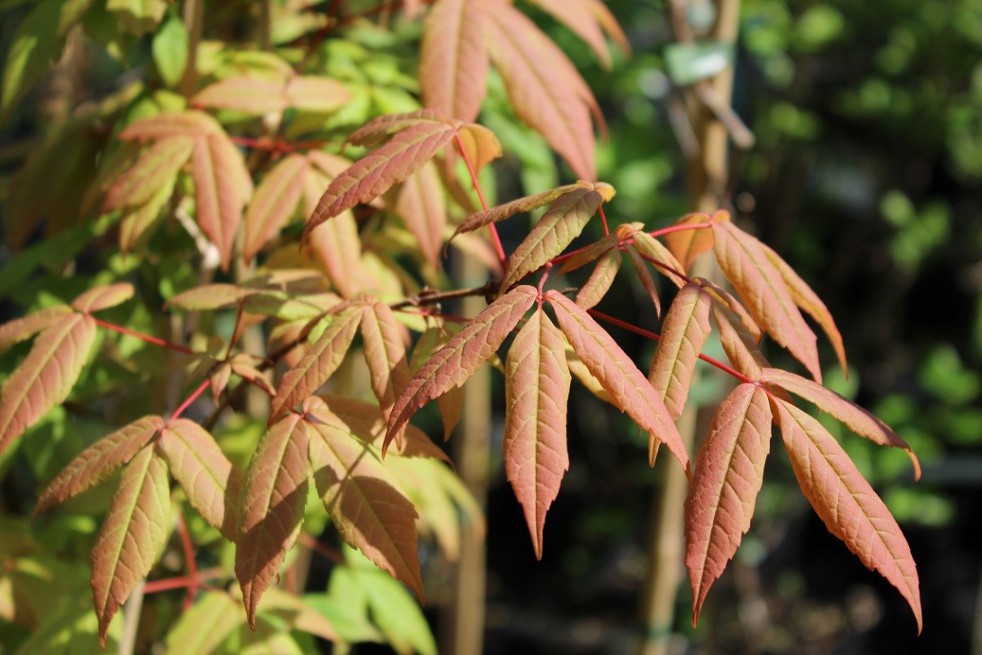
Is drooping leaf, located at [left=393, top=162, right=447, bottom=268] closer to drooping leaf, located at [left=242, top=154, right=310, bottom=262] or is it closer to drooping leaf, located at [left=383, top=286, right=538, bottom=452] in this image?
drooping leaf, located at [left=242, top=154, right=310, bottom=262]

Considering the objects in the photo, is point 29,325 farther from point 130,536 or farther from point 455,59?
point 455,59

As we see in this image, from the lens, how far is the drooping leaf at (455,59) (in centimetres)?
90

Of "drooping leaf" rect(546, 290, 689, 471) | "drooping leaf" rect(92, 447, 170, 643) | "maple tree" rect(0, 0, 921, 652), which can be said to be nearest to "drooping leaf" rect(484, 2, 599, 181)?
"maple tree" rect(0, 0, 921, 652)

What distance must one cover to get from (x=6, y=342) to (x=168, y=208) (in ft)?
0.90

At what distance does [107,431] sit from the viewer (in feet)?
3.47

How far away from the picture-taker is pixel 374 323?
693 millimetres

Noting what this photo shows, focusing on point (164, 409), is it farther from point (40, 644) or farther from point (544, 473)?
point (544, 473)

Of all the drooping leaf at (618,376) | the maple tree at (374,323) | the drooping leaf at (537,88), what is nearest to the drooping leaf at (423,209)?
the maple tree at (374,323)

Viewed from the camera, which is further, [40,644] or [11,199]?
[11,199]

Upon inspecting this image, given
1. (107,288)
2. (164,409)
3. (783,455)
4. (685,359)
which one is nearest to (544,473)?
(685,359)

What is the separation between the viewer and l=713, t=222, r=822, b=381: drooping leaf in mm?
701

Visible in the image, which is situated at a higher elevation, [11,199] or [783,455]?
[11,199]

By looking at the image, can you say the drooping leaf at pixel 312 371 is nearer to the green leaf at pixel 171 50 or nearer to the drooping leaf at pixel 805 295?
the drooping leaf at pixel 805 295

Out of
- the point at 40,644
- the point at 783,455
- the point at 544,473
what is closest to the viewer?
the point at 544,473
